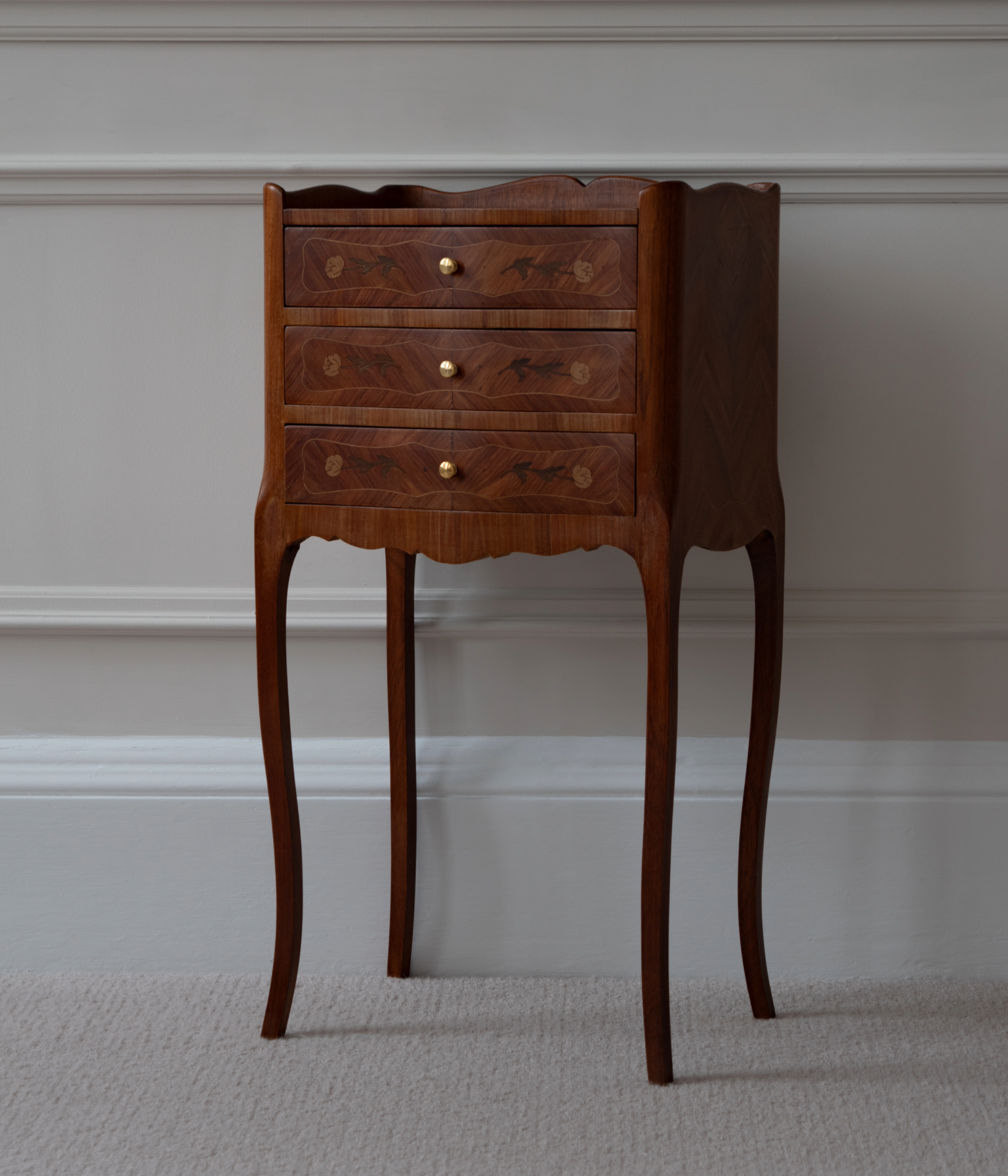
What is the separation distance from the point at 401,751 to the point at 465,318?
0.60 meters

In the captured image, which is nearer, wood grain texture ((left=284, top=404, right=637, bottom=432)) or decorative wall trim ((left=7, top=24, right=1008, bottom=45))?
wood grain texture ((left=284, top=404, right=637, bottom=432))

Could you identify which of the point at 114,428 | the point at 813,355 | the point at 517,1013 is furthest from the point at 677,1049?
the point at 114,428

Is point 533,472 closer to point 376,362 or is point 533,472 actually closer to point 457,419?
point 457,419

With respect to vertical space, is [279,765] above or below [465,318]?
below

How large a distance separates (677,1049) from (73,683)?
3.14 feet

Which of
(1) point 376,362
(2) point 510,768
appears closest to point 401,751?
(2) point 510,768

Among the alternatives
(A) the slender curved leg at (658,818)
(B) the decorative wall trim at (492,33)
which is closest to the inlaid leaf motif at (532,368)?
(A) the slender curved leg at (658,818)

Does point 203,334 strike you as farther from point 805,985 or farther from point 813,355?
point 805,985

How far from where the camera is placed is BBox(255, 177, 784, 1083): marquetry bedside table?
3.61 ft

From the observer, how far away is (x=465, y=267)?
1.13 metres

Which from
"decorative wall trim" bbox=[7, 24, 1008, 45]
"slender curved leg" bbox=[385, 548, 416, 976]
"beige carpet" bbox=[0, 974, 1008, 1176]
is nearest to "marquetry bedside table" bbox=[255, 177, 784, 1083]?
"beige carpet" bbox=[0, 974, 1008, 1176]

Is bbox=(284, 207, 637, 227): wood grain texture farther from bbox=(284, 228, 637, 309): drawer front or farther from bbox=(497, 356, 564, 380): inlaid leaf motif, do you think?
bbox=(497, 356, 564, 380): inlaid leaf motif

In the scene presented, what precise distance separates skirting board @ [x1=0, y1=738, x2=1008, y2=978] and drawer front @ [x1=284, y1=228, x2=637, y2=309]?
0.66 meters

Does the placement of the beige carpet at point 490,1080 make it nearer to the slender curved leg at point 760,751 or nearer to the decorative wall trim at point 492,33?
the slender curved leg at point 760,751
